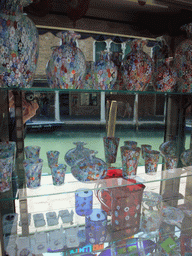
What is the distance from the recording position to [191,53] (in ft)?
2.70

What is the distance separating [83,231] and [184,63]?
2.70ft

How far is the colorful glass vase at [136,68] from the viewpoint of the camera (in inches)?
29.7

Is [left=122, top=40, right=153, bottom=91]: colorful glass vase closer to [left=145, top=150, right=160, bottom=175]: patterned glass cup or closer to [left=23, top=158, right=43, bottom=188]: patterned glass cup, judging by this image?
[left=145, top=150, right=160, bottom=175]: patterned glass cup

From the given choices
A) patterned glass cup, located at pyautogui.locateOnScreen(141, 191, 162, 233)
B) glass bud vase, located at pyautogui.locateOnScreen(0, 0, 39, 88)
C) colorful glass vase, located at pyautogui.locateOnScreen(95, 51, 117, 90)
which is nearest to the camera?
glass bud vase, located at pyautogui.locateOnScreen(0, 0, 39, 88)

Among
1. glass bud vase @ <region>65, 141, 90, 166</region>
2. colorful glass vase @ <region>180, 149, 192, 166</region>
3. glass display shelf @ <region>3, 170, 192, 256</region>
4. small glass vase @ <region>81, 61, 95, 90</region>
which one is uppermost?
small glass vase @ <region>81, 61, 95, 90</region>

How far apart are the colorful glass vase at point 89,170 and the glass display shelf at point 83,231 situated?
44 mm

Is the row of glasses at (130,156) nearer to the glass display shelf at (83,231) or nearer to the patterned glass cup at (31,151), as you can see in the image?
the glass display shelf at (83,231)

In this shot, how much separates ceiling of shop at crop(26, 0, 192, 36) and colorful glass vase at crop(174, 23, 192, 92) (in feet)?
0.26

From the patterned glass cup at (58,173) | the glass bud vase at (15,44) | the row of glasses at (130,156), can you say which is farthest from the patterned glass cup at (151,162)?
the glass bud vase at (15,44)

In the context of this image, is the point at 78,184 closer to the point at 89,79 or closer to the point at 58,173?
the point at 58,173

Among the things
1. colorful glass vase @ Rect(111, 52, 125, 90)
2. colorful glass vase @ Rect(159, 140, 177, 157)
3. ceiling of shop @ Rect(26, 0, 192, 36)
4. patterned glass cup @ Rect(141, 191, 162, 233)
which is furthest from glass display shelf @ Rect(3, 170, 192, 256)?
ceiling of shop @ Rect(26, 0, 192, 36)

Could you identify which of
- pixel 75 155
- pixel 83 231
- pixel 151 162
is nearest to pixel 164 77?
pixel 151 162

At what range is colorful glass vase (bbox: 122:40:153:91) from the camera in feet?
2.48

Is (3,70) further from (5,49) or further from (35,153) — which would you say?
(35,153)
